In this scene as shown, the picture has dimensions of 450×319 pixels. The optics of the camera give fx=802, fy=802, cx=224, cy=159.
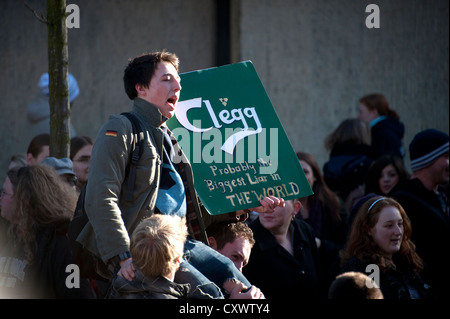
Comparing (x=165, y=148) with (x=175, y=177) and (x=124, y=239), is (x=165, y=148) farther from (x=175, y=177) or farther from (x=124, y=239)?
(x=124, y=239)

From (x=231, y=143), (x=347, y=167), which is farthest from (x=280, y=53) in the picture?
(x=231, y=143)

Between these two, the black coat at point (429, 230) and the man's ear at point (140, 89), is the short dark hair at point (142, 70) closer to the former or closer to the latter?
the man's ear at point (140, 89)

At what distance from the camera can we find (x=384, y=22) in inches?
406

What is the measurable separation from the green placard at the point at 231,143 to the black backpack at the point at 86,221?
453mm

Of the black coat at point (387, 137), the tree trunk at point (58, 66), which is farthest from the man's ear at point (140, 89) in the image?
the black coat at point (387, 137)

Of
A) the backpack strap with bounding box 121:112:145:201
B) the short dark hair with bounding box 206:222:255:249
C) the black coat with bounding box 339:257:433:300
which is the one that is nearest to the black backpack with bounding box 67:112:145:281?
→ the backpack strap with bounding box 121:112:145:201

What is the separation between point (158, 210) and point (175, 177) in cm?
23

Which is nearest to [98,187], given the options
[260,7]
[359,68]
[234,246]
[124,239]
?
[124,239]

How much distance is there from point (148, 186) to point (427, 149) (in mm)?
3334

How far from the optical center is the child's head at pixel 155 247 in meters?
3.83

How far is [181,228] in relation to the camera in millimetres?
3975

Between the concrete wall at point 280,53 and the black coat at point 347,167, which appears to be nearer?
the black coat at point 347,167

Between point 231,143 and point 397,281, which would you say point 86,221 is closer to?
point 231,143
